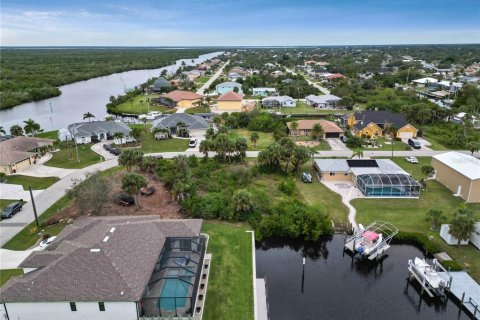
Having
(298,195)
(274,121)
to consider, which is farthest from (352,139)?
(298,195)

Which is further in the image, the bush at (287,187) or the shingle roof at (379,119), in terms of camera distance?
the shingle roof at (379,119)

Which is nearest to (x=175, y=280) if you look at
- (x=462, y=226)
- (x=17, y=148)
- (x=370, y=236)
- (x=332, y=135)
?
(x=370, y=236)

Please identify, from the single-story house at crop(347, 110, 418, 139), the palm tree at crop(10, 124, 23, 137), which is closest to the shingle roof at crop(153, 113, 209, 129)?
the palm tree at crop(10, 124, 23, 137)

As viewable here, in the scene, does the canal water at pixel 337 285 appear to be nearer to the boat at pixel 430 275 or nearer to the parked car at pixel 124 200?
the boat at pixel 430 275

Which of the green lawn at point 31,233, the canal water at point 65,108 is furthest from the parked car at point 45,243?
the canal water at point 65,108

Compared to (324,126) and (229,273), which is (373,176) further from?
A: (324,126)

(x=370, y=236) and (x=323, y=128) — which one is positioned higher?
(x=323, y=128)

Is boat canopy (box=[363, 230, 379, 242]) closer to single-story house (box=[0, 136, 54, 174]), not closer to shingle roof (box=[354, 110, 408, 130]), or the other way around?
shingle roof (box=[354, 110, 408, 130])
